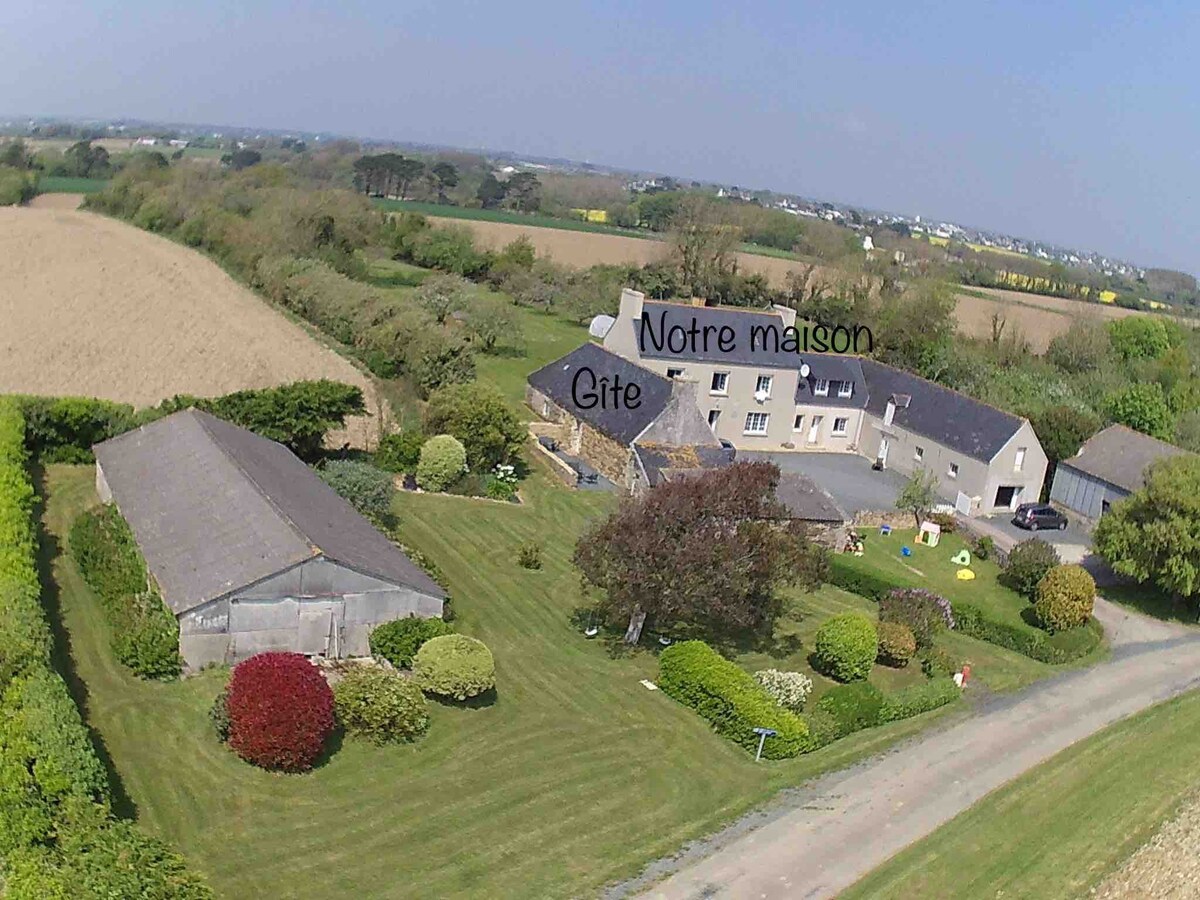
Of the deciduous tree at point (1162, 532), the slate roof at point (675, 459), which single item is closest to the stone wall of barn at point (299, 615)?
the slate roof at point (675, 459)

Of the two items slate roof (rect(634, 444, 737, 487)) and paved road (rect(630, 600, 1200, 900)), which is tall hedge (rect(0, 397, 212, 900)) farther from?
slate roof (rect(634, 444, 737, 487))

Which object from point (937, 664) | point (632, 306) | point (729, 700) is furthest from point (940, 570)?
point (632, 306)

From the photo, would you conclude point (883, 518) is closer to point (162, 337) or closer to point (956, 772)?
point (956, 772)

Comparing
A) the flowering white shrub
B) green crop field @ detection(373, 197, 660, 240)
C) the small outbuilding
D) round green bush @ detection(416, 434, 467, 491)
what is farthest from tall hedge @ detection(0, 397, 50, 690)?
green crop field @ detection(373, 197, 660, 240)

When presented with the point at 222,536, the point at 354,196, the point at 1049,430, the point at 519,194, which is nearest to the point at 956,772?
the point at 222,536

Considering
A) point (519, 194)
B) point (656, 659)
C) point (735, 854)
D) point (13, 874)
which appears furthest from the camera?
point (519, 194)
